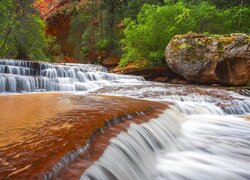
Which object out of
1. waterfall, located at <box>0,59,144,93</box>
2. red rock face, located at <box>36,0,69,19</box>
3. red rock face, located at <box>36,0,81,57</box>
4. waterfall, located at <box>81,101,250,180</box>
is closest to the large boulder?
waterfall, located at <box>0,59,144,93</box>

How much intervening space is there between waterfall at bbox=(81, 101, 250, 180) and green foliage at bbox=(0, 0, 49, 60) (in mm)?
12773

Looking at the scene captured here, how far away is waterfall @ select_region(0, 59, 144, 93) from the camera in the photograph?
11.0 m

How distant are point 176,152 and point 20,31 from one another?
16.5m

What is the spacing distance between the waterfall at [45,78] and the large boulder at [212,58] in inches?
117

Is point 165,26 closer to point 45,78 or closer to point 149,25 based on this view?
point 149,25

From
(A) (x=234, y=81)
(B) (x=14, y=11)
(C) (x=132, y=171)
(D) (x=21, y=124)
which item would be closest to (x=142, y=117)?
(C) (x=132, y=171)

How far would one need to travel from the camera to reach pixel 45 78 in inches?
477

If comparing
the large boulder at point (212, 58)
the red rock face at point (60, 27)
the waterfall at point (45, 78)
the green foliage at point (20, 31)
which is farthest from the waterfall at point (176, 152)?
the red rock face at point (60, 27)

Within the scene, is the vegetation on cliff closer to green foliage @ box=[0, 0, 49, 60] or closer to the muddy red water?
green foliage @ box=[0, 0, 49, 60]

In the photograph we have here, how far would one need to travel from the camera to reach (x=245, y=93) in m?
10.4

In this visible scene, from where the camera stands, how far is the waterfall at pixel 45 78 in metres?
11.0

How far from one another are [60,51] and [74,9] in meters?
6.11

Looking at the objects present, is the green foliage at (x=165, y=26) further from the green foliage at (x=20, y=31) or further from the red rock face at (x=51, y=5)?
the red rock face at (x=51, y=5)

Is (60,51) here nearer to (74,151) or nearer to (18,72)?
(18,72)
